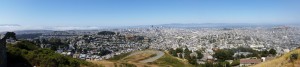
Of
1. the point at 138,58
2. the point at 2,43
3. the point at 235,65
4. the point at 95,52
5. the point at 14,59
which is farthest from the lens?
the point at 95,52

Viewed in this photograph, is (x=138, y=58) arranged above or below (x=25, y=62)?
below

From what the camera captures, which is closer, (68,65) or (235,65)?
(68,65)

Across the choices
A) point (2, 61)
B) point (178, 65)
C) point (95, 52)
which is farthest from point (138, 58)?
point (2, 61)

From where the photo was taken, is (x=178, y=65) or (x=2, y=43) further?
(x=178, y=65)

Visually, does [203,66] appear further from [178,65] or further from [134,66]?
[134,66]

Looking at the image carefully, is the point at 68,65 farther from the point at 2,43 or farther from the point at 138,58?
the point at 138,58

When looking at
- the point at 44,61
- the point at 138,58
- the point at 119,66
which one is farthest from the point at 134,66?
the point at 138,58

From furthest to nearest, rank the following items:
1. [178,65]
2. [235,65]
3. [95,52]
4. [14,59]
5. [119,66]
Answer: [95,52]
[235,65]
[178,65]
[119,66]
[14,59]

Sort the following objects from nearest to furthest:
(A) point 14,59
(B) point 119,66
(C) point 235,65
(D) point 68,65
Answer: (A) point 14,59 → (D) point 68,65 → (B) point 119,66 → (C) point 235,65

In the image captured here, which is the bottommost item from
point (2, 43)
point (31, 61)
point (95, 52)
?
point (95, 52)
